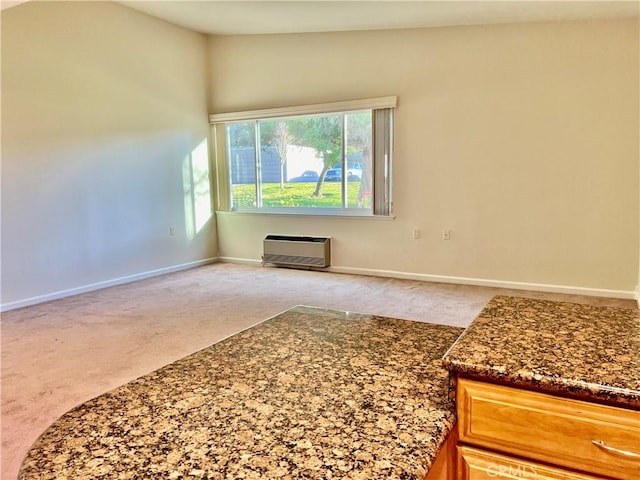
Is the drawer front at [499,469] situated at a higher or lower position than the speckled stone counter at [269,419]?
lower

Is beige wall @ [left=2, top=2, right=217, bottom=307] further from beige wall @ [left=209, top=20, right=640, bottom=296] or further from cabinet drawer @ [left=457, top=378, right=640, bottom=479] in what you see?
cabinet drawer @ [left=457, top=378, right=640, bottom=479]

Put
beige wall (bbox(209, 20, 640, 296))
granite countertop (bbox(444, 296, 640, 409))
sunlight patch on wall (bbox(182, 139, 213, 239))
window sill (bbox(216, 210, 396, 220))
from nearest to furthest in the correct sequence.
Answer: granite countertop (bbox(444, 296, 640, 409))
beige wall (bbox(209, 20, 640, 296))
window sill (bbox(216, 210, 396, 220))
sunlight patch on wall (bbox(182, 139, 213, 239))

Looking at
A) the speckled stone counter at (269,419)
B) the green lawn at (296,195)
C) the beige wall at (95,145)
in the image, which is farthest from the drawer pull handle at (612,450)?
the green lawn at (296,195)

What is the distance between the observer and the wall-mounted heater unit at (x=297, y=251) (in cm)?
605

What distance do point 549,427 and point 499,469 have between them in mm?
130

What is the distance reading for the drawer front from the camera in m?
0.80

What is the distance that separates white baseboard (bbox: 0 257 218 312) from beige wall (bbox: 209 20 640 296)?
201 cm

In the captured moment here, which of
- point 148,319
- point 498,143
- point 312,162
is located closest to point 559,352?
point 148,319

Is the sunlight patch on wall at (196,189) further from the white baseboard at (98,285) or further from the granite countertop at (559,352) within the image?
the granite countertop at (559,352)

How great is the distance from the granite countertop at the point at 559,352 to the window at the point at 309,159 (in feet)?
14.8

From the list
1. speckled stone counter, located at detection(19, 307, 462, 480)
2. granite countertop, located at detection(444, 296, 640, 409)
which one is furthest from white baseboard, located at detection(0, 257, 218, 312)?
granite countertop, located at detection(444, 296, 640, 409)

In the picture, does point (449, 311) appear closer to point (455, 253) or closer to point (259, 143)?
point (455, 253)

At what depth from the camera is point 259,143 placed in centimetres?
654

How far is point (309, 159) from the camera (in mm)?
6180
